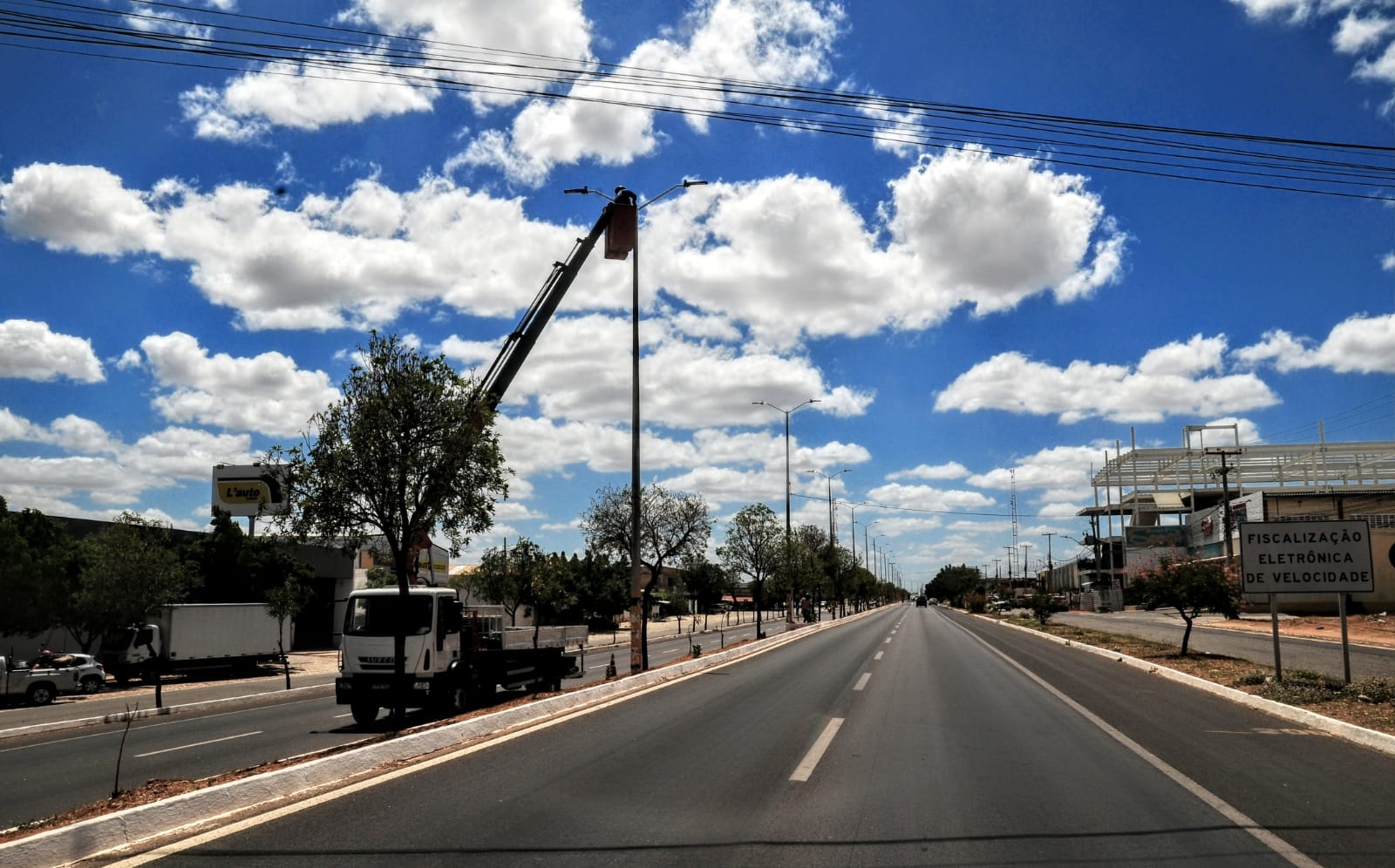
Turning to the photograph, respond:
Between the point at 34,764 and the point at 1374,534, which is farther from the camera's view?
the point at 1374,534

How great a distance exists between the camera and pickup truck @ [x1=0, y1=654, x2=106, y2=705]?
1127 inches

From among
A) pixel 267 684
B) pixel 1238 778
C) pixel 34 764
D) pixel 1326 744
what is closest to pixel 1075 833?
pixel 1238 778

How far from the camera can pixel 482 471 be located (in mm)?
16797

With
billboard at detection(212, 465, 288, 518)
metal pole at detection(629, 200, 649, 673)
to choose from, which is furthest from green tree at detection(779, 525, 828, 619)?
billboard at detection(212, 465, 288, 518)

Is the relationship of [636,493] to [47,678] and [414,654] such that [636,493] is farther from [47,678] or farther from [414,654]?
[47,678]

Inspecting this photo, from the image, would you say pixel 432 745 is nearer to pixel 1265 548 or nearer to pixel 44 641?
pixel 1265 548

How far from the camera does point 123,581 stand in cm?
3438

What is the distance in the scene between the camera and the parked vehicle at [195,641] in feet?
117

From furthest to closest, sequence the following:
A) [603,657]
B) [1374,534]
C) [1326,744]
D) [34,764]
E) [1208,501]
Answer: [1208,501], [1374,534], [603,657], [34,764], [1326,744]

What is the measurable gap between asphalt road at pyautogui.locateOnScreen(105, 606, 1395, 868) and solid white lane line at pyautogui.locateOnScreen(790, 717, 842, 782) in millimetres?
50

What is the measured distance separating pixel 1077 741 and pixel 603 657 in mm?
32659

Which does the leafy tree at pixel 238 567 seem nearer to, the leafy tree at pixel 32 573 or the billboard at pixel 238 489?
the leafy tree at pixel 32 573

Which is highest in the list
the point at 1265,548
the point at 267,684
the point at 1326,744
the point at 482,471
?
the point at 482,471

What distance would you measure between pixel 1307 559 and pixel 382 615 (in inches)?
689
